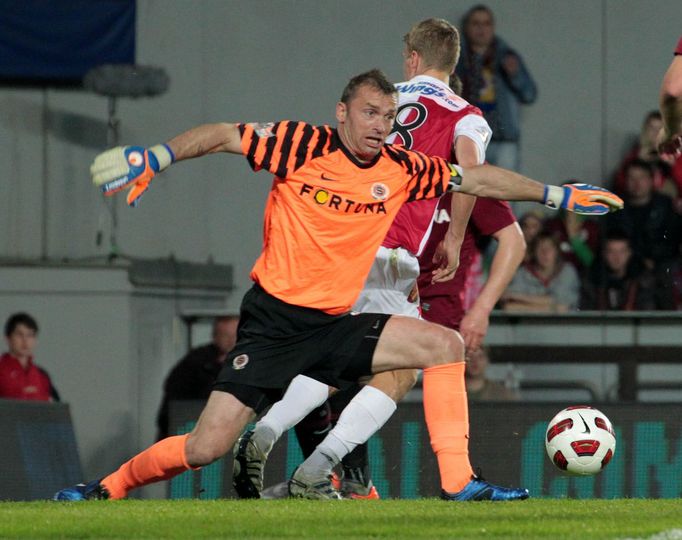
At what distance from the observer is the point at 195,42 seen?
13.0 meters

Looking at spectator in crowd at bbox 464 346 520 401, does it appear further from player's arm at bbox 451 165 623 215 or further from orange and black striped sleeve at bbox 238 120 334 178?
orange and black striped sleeve at bbox 238 120 334 178

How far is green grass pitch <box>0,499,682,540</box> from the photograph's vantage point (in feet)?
15.3

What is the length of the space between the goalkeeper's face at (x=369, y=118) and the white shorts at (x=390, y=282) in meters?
0.87

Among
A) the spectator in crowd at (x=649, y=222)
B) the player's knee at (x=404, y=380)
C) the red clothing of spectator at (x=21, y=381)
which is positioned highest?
the spectator in crowd at (x=649, y=222)

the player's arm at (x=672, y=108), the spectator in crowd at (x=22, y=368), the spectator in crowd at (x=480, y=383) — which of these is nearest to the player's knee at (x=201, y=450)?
the player's arm at (x=672, y=108)

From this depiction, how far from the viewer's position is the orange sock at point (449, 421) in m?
5.65

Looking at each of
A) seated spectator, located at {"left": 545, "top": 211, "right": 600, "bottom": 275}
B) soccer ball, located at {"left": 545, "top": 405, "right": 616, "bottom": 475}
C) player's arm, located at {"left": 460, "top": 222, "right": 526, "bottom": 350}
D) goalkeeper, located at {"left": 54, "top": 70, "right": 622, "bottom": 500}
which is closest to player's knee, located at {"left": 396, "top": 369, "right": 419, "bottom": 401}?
player's arm, located at {"left": 460, "top": 222, "right": 526, "bottom": 350}

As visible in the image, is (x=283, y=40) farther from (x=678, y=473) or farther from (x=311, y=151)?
(x=311, y=151)

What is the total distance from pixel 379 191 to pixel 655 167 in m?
6.67

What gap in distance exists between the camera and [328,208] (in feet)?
18.9

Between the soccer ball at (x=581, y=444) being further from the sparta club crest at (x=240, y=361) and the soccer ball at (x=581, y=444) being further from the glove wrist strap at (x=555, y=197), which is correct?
the sparta club crest at (x=240, y=361)

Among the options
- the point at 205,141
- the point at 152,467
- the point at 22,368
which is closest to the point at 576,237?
the point at 22,368

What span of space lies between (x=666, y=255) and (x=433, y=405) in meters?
6.63

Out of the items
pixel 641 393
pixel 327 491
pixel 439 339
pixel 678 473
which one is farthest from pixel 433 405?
pixel 641 393
